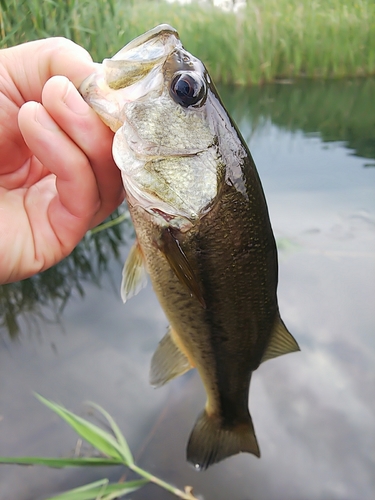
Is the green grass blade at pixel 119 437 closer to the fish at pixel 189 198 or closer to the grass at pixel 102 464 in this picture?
the grass at pixel 102 464

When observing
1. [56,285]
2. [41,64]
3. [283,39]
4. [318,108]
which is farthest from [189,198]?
[283,39]

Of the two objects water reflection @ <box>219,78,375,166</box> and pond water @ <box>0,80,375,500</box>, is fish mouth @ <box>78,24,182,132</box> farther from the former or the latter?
water reflection @ <box>219,78,375,166</box>

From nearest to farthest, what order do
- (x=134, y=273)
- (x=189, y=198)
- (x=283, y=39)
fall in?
(x=189, y=198)
(x=134, y=273)
(x=283, y=39)

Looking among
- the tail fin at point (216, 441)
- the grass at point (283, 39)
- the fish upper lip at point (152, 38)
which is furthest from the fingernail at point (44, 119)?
the grass at point (283, 39)

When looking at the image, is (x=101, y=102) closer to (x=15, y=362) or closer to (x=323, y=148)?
(x=15, y=362)

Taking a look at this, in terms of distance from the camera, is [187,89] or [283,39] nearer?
[187,89]

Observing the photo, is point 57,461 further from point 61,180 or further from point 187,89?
point 187,89
